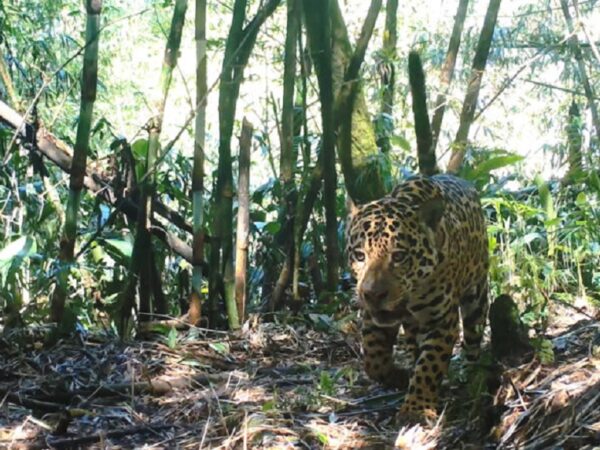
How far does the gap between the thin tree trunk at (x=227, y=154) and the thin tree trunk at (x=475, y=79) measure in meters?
1.49

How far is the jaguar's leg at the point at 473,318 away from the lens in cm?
405

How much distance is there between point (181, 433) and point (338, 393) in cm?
78

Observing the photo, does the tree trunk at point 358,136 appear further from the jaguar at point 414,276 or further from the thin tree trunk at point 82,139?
the thin tree trunk at point 82,139

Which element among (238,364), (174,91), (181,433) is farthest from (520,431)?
(174,91)

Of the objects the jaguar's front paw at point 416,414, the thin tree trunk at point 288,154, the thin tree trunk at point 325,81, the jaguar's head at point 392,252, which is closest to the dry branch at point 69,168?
the thin tree trunk at point 288,154

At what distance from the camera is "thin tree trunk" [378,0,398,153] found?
585 cm

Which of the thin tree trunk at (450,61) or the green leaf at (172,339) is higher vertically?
the thin tree trunk at (450,61)

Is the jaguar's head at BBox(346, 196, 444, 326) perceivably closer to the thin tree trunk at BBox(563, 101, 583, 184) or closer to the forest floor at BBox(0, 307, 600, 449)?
the forest floor at BBox(0, 307, 600, 449)

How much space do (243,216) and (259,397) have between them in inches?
57.2

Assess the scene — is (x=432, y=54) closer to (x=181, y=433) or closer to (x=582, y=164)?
(x=582, y=164)

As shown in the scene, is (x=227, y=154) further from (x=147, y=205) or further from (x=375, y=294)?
(x=375, y=294)

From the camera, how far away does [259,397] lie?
3.72 meters

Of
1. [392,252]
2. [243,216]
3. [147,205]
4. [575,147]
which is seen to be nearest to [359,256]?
[392,252]

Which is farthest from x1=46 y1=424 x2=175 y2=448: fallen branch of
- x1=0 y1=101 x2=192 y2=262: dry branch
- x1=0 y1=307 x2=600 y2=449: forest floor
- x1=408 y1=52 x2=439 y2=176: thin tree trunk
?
x1=408 y1=52 x2=439 y2=176: thin tree trunk
